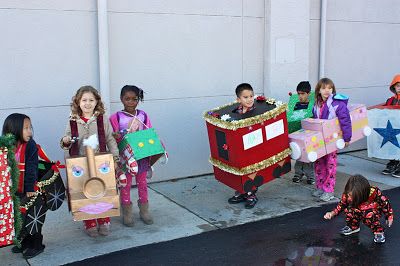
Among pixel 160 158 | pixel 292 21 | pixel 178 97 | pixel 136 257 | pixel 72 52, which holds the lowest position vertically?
pixel 136 257

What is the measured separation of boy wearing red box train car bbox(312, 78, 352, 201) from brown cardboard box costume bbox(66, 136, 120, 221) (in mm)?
2818

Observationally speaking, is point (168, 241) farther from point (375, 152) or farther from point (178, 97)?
point (375, 152)

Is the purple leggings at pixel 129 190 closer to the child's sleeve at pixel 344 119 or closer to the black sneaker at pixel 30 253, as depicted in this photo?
the black sneaker at pixel 30 253

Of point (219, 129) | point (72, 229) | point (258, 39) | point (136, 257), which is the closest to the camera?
point (136, 257)

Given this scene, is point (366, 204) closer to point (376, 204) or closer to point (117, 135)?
point (376, 204)

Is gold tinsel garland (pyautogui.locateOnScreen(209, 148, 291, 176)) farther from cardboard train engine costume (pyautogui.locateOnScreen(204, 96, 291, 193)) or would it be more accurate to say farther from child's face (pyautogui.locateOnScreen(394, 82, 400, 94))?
child's face (pyautogui.locateOnScreen(394, 82, 400, 94))

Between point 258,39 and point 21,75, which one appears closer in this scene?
point 21,75

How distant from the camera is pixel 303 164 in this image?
6.87 meters

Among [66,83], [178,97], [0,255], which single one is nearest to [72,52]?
[66,83]

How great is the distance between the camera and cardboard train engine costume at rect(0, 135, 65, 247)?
12.8ft

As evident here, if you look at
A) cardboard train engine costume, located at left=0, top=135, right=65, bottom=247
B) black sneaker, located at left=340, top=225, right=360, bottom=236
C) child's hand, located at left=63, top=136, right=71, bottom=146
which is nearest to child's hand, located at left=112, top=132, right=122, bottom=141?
child's hand, located at left=63, top=136, right=71, bottom=146

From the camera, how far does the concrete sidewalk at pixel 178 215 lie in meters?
4.51

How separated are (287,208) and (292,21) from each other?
3207 millimetres

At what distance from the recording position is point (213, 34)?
6.89m
